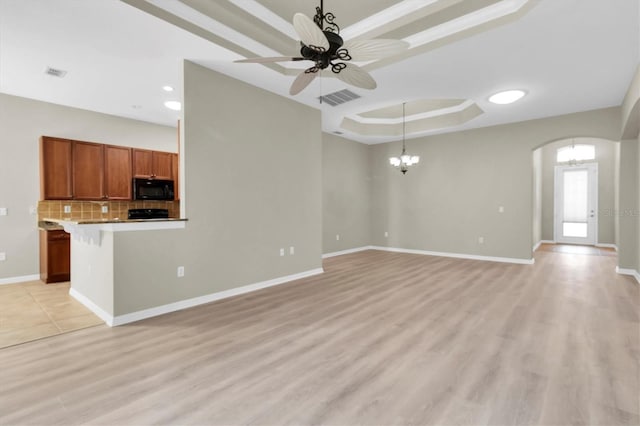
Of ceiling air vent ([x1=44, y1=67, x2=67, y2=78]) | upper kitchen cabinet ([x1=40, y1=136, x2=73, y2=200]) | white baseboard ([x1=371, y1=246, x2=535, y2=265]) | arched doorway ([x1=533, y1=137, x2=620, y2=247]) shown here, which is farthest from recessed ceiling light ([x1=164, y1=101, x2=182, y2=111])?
arched doorway ([x1=533, y1=137, x2=620, y2=247])

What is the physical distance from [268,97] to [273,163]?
1.04 meters

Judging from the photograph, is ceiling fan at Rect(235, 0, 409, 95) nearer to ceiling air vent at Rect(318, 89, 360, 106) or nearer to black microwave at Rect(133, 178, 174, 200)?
ceiling air vent at Rect(318, 89, 360, 106)

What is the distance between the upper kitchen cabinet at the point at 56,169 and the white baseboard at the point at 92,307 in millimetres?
1906

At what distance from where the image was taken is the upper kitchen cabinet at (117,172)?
5.77 metres

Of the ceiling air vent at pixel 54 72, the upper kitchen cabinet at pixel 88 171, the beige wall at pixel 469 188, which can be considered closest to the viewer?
the ceiling air vent at pixel 54 72

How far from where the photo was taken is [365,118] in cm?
766

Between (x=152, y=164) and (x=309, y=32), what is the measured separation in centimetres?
550

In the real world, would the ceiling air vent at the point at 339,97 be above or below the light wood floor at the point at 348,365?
above

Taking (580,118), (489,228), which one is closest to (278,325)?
(489,228)

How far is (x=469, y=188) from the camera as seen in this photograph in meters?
7.34

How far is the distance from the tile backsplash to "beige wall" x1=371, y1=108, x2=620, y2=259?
5651 millimetres

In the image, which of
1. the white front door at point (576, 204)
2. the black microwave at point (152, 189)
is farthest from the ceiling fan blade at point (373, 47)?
the white front door at point (576, 204)

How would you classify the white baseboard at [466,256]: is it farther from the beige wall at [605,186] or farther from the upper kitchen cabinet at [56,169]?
the upper kitchen cabinet at [56,169]

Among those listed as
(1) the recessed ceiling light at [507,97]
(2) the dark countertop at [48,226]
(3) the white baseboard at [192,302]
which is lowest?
(3) the white baseboard at [192,302]
